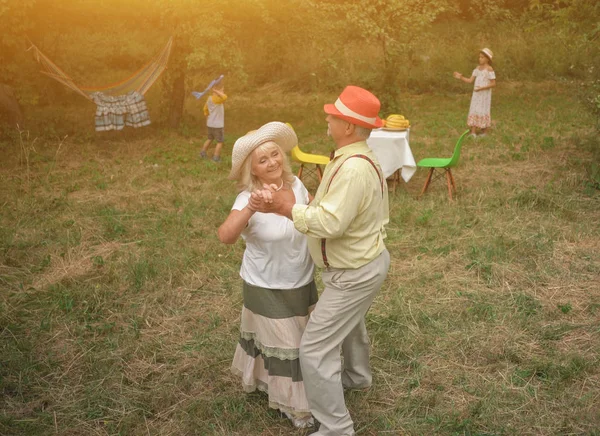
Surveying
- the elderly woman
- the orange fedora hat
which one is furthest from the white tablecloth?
the orange fedora hat

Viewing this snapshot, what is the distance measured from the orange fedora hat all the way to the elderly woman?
0.33m

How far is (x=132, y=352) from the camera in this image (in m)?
3.97

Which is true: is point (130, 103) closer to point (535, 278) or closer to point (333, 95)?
point (333, 95)

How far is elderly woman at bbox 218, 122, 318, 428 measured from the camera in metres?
2.75

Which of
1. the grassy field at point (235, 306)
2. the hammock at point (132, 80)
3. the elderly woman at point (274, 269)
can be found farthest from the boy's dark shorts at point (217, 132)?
the elderly woman at point (274, 269)

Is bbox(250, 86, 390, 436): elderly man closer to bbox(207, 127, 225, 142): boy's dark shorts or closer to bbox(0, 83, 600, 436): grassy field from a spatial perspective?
bbox(0, 83, 600, 436): grassy field

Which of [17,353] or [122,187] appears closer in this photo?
[17,353]

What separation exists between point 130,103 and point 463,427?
8258 mm

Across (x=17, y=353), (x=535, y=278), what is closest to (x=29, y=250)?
(x=17, y=353)

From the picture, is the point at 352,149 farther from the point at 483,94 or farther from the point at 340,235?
the point at 483,94

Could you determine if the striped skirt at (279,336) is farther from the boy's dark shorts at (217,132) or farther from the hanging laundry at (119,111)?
the hanging laundry at (119,111)

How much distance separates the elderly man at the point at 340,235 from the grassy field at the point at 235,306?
57 centimetres

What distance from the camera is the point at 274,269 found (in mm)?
2828

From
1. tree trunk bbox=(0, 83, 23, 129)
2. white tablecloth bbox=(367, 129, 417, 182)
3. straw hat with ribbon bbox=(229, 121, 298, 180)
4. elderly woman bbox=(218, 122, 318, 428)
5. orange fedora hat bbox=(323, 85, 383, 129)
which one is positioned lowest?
tree trunk bbox=(0, 83, 23, 129)
